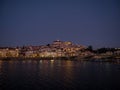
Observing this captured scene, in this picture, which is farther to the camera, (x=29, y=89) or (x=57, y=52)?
(x=57, y=52)

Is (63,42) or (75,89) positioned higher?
(63,42)

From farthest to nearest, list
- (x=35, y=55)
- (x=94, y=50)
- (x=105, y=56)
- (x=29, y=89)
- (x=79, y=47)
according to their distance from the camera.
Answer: (x=79, y=47), (x=94, y=50), (x=35, y=55), (x=105, y=56), (x=29, y=89)

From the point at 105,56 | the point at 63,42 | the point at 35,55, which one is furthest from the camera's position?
the point at 63,42

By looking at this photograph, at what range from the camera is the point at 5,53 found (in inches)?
4710

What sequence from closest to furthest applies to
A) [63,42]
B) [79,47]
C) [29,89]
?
[29,89], [79,47], [63,42]

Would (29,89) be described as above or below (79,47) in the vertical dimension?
below

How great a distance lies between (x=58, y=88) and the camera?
67.0ft

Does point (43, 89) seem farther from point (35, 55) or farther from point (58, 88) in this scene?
point (35, 55)

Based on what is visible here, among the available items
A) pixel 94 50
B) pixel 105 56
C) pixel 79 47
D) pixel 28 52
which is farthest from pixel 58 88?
pixel 79 47

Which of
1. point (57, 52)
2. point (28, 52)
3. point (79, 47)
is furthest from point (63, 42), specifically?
point (28, 52)

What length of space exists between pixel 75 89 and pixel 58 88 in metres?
1.49

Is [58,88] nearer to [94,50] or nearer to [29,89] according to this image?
[29,89]

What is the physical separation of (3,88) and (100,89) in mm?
8071

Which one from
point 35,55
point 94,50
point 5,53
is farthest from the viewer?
point 94,50
